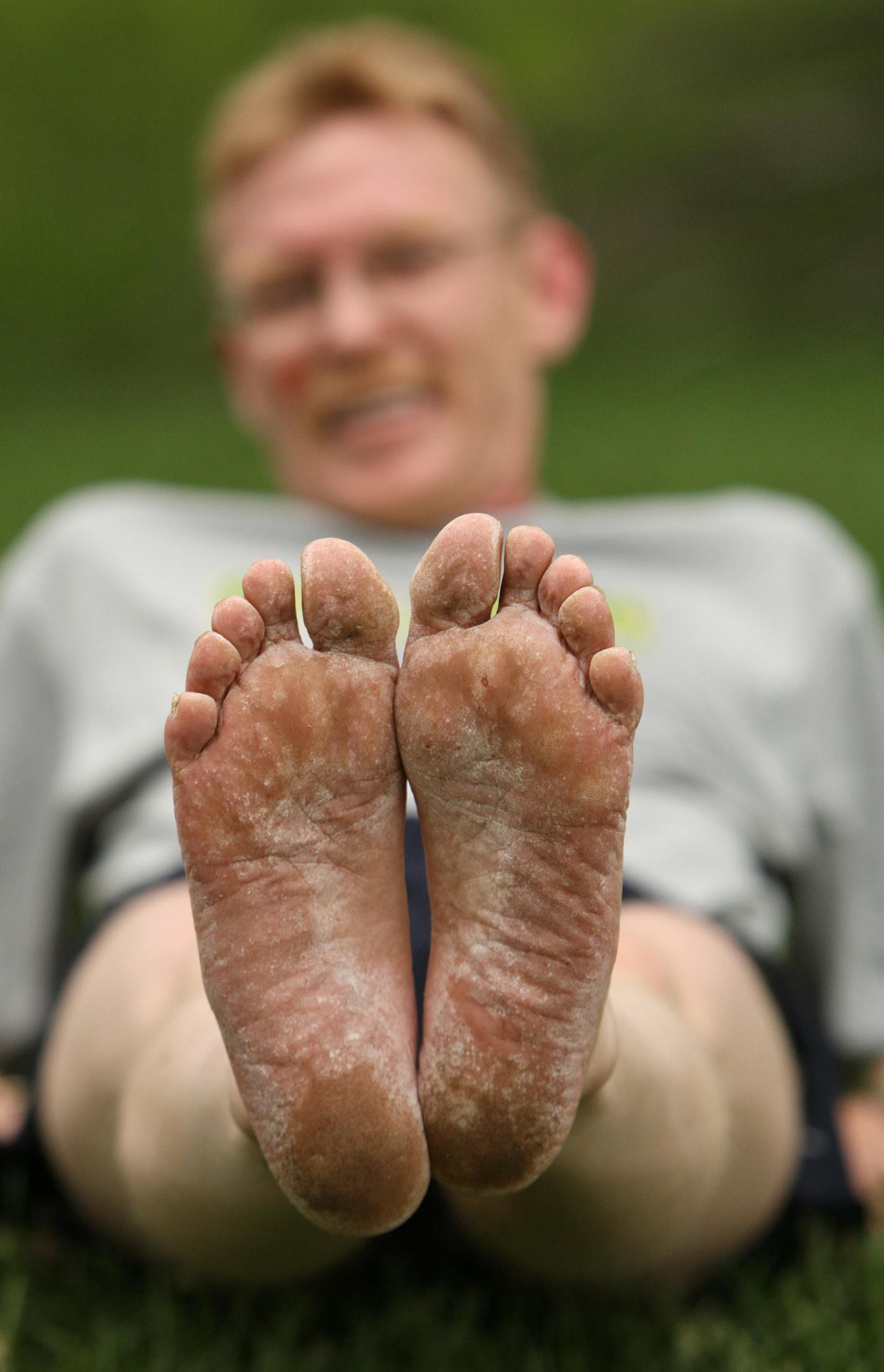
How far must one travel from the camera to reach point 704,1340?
3.44 ft

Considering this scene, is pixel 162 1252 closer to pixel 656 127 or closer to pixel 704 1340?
pixel 704 1340

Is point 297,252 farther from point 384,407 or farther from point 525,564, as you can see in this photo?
point 525,564

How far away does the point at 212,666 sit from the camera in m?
0.77

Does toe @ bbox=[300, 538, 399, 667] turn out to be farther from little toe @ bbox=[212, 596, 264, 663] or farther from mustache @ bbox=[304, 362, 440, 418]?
mustache @ bbox=[304, 362, 440, 418]

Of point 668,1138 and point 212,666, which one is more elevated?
point 212,666

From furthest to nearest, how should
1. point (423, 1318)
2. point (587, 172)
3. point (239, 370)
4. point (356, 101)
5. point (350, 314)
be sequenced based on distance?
point (587, 172)
point (239, 370)
point (356, 101)
point (350, 314)
point (423, 1318)

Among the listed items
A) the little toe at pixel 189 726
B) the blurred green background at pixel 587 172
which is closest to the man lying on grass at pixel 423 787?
the little toe at pixel 189 726

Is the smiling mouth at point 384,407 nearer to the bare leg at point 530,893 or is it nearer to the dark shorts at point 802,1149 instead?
the dark shorts at point 802,1149

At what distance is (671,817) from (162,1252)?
55 centimetres

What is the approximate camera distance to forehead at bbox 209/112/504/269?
149 centimetres

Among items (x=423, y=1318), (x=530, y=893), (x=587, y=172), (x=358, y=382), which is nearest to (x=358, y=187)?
(x=358, y=382)

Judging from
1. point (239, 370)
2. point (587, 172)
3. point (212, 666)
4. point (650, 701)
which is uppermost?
point (212, 666)

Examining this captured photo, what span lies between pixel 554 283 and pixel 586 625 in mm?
1068

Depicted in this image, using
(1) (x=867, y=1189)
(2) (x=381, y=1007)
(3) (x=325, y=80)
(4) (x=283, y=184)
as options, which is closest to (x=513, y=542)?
(2) (x=381, y=1007)
